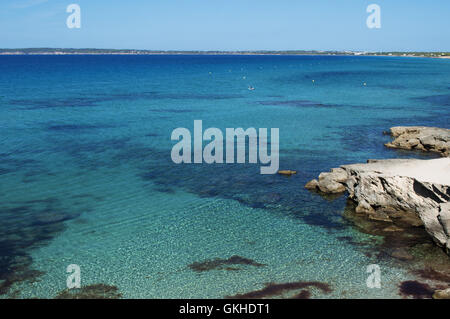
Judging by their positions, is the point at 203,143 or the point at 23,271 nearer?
the point at 23,271

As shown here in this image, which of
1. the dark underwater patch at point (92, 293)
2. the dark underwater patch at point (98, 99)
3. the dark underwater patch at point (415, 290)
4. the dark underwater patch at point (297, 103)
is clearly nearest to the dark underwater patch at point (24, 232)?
the dark underwater patch at point (92, 293)

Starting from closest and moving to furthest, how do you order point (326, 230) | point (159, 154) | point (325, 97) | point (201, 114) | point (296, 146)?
point (326, 230) < point (159, 154) < point (296, 146) < point (201, 114) < point (325, 97)

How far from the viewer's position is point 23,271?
18.2 metres

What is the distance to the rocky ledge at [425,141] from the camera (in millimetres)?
36859

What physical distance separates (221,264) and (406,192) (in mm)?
10503

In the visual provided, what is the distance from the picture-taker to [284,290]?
1681 cm

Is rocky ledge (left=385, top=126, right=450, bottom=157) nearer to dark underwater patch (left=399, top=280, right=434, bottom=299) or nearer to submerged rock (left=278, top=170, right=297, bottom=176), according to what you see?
submerged rock (left=278, top=170, right=297, bottom=176)

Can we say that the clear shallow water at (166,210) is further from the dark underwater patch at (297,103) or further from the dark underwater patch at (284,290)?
the dark underwater patch at (297,103)

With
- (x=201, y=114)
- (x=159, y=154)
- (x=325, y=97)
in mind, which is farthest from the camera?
(x=325, y=97)

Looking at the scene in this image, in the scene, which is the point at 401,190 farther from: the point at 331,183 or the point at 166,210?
the point at 166,210

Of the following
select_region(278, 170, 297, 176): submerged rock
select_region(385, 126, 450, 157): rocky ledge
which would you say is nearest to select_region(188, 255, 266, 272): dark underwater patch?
select_region(278, 170, 297, 176): submerged rock
